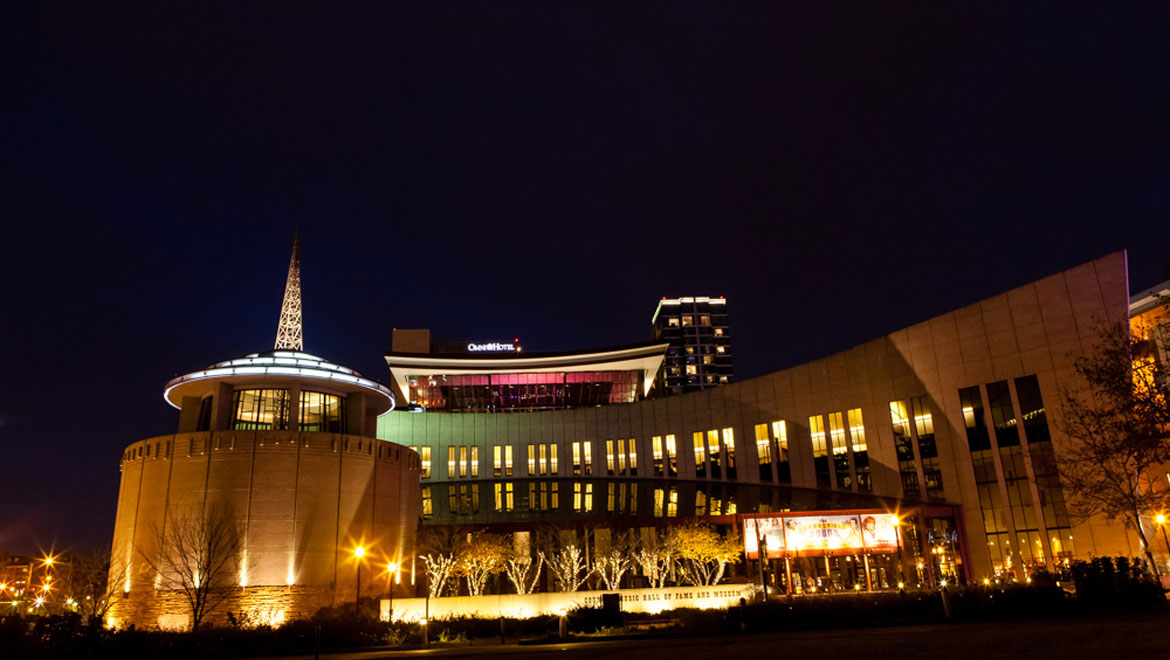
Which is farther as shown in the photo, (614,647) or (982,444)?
(982,444)

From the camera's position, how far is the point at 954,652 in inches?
701

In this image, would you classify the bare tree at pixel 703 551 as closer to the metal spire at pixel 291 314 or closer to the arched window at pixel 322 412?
the arched window at pixel 322 412

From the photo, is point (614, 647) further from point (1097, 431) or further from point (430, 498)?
point (430, 498)

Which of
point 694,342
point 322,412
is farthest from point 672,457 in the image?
point 694,342

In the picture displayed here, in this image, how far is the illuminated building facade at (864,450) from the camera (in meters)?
45.6

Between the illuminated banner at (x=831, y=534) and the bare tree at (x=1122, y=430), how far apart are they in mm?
10954

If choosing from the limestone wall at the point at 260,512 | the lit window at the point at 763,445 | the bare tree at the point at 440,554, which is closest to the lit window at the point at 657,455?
the lit window at the point at 763,445

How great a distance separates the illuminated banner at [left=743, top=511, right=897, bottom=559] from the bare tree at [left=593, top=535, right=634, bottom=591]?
909cm

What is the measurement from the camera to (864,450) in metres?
54.6

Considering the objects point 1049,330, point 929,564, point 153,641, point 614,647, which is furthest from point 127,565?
point 1049,330

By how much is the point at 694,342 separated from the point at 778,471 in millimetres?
121615

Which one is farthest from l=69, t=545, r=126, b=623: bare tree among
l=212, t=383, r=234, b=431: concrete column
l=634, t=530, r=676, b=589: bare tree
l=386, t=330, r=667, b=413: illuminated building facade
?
l=386, t=330, r=667, b=413: illuminated building facade

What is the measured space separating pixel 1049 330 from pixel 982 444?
28.5 ft

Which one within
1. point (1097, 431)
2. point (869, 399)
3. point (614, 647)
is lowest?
point (614, 647)
